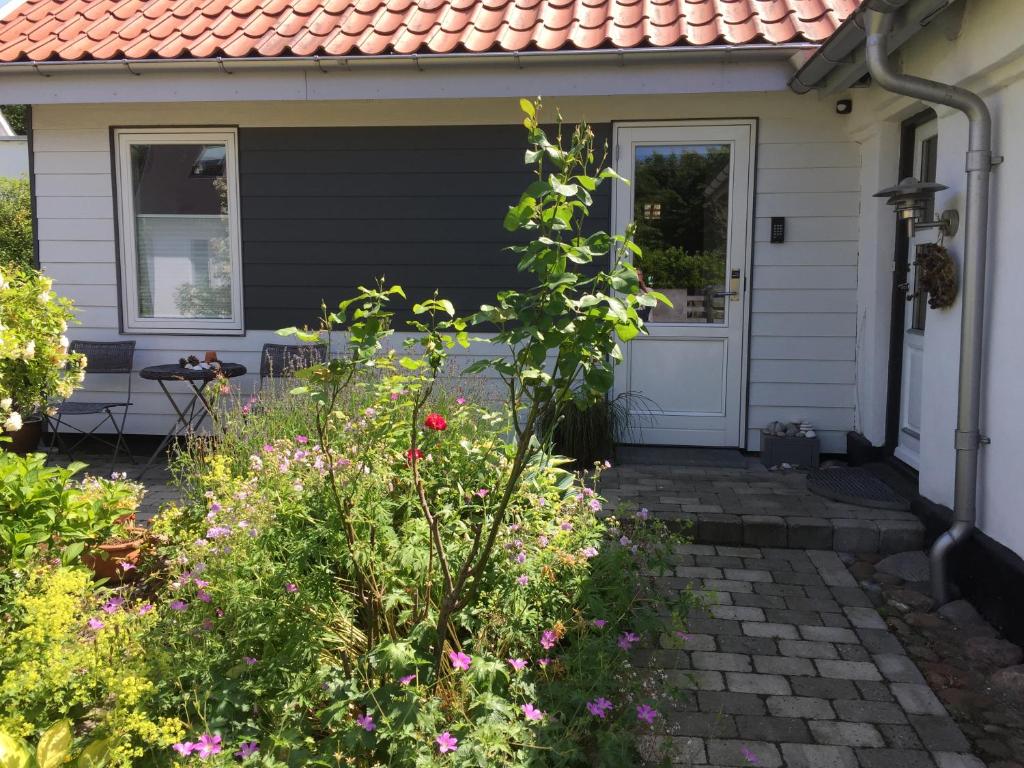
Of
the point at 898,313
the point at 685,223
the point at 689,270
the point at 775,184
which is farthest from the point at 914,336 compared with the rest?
the point at 685,223

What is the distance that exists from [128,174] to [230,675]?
5.33m

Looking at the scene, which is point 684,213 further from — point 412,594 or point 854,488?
point 412,594

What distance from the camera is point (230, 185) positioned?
661 cm

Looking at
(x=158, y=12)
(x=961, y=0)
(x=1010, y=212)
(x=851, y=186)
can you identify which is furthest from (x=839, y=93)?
(x=158, y=12)

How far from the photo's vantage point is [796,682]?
325 cm

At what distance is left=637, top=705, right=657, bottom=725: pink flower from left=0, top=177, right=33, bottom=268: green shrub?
45.3 ft

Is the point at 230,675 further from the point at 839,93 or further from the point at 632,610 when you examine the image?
the point at 839,93

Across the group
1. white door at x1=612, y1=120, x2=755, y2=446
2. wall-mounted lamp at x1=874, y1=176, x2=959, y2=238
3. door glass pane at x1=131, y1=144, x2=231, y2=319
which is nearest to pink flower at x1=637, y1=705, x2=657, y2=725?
wall-mounted lamp at x1=874, y1=176, x2=959, y2=238

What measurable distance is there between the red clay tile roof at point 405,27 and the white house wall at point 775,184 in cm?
55

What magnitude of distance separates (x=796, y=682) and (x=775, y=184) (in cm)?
383

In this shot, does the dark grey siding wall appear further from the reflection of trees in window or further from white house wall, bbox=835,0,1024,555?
white house wall, bbox=835,0,1024,555

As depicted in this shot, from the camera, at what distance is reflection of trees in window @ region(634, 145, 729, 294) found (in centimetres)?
620

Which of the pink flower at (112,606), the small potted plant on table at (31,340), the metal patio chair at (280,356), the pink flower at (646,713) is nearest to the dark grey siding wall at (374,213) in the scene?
the metal patio chair at (280,356)

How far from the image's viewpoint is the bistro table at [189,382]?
5832mm
